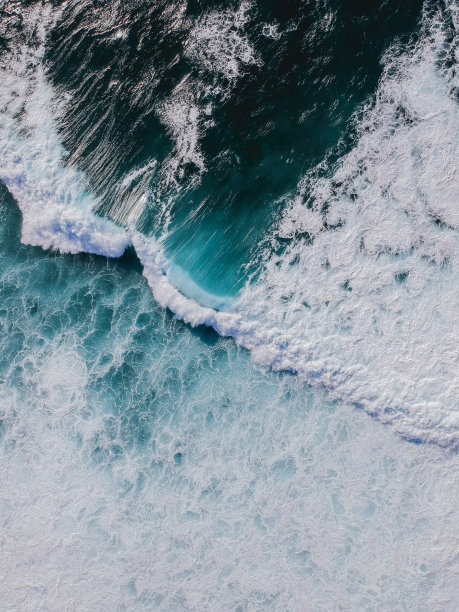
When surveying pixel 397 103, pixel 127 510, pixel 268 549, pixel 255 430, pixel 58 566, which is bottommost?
pixel 58 566

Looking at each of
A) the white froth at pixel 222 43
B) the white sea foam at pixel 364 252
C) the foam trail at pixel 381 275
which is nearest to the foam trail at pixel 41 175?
the white sea foam at pixel 364 252

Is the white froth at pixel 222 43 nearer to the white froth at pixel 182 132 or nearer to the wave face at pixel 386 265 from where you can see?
the white froth at pixel 182 132

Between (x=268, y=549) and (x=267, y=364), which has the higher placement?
(x=267, y=364)

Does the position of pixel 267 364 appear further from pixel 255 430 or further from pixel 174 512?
pixel 174 512

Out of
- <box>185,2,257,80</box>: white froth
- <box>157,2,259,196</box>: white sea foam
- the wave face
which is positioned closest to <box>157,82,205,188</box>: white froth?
<box>157,2,259,196</box>: white sea foam

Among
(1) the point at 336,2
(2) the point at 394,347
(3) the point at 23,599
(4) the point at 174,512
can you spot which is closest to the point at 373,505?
(2) the point at 394,347

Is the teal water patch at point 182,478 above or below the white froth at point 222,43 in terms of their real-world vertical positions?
below

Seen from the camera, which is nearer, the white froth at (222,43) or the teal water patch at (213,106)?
the teal water patch at (213,106)
